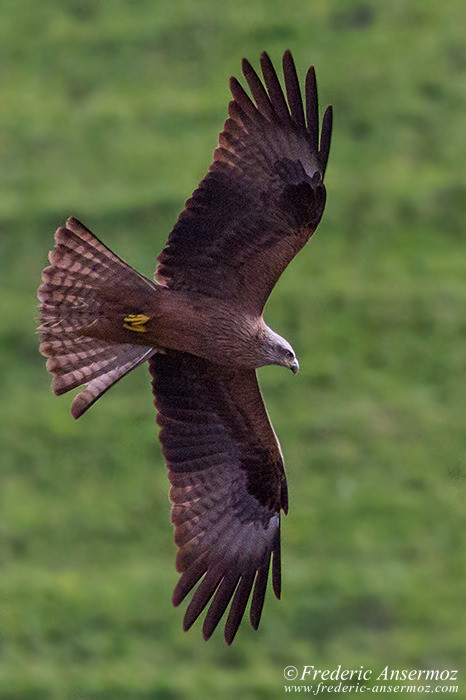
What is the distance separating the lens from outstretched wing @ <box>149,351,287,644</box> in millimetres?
9297

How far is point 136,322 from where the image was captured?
343 inches

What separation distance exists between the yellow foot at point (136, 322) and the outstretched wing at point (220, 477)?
0.50 meters

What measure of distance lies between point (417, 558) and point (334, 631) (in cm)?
120

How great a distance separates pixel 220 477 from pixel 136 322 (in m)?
1.37

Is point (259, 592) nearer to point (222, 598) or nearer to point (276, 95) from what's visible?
Answer: point (222, 598)

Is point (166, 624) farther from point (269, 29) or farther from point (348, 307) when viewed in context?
point (269, 29)

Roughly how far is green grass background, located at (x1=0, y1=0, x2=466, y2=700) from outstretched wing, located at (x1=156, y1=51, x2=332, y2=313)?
5874 millimetres

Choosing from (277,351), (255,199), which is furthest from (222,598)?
(255,199)

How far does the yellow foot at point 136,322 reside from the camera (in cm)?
871

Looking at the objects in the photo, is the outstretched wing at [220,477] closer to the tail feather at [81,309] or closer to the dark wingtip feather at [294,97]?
the tail feather at [81,309]

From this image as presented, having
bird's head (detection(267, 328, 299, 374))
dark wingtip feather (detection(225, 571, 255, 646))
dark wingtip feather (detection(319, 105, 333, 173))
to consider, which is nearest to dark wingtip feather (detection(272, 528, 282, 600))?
dark wingtip feather (detection(225, 571, 255, 646))

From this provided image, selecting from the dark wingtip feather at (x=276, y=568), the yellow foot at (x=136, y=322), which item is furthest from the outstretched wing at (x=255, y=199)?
the dark wingtip feather at (x=276, y=568)

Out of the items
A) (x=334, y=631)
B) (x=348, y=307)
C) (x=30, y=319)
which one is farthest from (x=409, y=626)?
(x=30, y=319)

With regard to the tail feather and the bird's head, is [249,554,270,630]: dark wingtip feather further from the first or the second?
the tail feather
